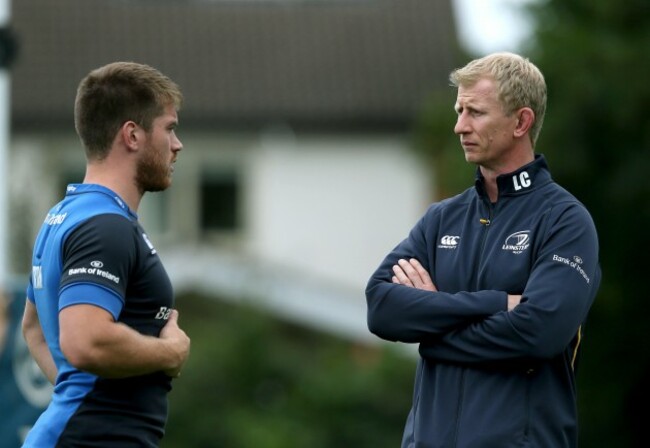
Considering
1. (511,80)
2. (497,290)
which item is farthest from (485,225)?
(511,80)

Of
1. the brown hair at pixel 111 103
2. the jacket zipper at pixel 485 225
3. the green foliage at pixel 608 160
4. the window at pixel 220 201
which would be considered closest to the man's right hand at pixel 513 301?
the jacket zipper at pixel 485 225

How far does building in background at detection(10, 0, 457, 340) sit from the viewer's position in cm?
2633

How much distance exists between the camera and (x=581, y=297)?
5473 millimetres

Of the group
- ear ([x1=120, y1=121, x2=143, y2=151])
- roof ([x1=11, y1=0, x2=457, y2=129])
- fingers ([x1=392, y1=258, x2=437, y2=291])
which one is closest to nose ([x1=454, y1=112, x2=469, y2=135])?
fingers ([x1=392, y1=258, x2=437, y2=291])

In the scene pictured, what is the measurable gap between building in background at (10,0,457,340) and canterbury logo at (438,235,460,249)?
19340 mm

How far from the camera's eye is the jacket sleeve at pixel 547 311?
5379mm

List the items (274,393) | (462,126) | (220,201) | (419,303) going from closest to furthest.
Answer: (419,303) → (462,126) → (274,393) → (220,201)

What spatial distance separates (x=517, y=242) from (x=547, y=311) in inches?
12.4

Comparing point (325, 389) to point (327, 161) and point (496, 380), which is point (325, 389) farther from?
point (496, 380)

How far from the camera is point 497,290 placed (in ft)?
18.3

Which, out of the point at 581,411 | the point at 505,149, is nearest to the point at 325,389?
the point at 581,411

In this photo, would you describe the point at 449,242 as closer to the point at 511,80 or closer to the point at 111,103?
the point at 511,80

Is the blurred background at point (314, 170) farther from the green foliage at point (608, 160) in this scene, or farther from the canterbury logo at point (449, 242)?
the canterbury logo at point (449, 242)

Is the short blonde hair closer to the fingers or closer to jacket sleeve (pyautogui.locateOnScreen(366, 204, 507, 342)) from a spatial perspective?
jacket sleeve (pyautogui.locateOnScreen(366, 204, 507, 342))
